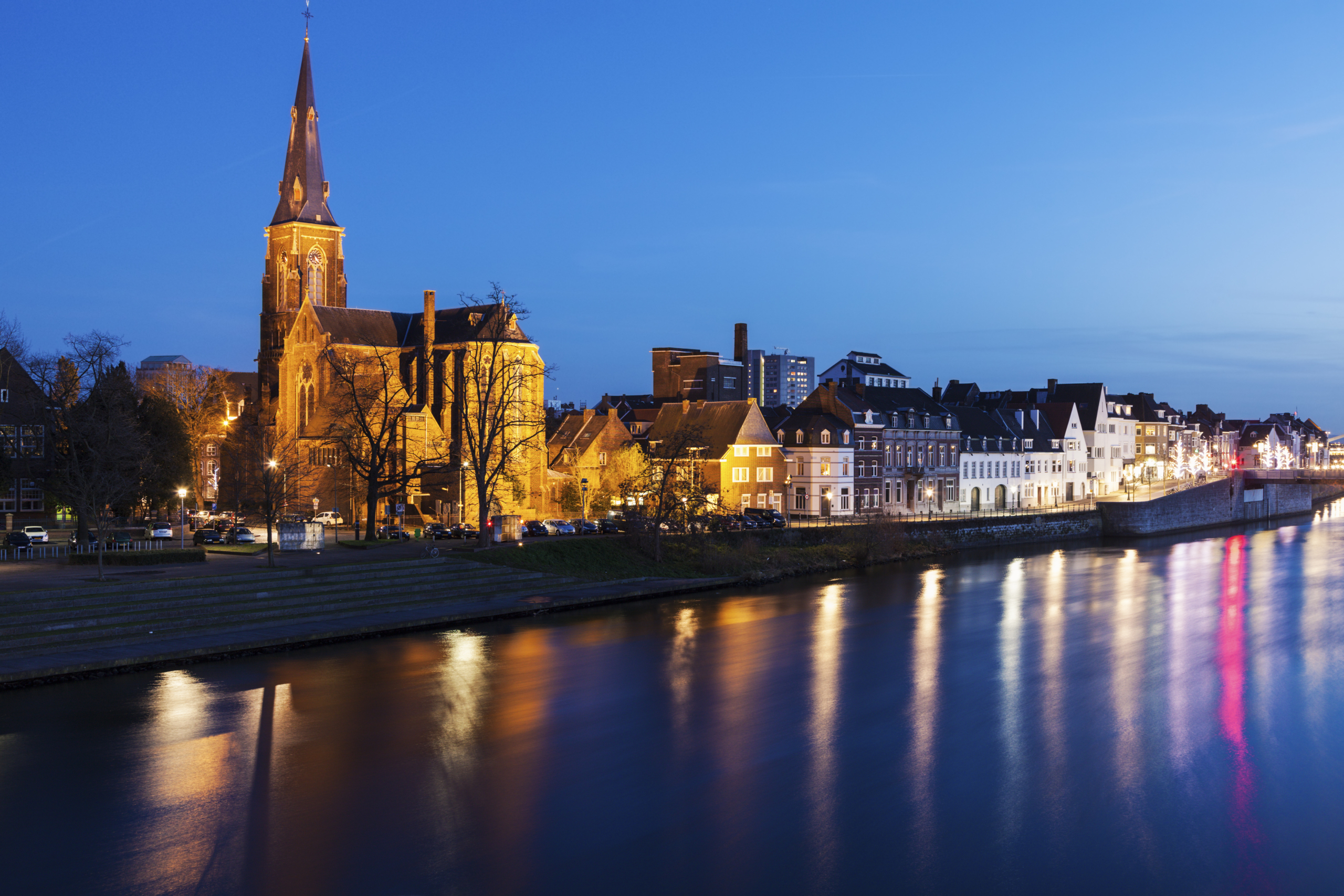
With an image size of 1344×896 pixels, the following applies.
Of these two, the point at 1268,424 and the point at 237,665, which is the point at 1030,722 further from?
the point at 1268,424

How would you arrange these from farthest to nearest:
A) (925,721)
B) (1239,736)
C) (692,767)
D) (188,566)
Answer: (188,566)
(925,721)
(1239,736)
(692,767)

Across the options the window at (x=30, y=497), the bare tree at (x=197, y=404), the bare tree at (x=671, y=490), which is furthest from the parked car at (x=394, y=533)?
the window at (x=30, y=497)

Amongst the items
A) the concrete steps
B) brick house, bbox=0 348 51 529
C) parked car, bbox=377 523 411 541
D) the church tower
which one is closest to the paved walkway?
the concrete steps

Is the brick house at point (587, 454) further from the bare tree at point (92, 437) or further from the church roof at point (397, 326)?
the bare tree at point (92, 437)

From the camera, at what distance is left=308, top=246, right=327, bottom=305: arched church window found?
94.3 meters

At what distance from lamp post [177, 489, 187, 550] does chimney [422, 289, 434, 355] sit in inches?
773

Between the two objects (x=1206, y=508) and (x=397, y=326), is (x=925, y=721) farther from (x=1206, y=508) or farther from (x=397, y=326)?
(x=1206, y=508)

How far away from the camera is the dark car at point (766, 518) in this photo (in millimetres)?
68250

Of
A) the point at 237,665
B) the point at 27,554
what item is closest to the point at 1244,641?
the point at 237,665

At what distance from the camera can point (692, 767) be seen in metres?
22.5

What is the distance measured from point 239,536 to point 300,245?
46.2 m

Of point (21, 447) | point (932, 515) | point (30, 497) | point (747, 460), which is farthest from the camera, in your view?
point (932, 515)

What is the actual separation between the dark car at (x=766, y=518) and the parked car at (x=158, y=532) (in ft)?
109

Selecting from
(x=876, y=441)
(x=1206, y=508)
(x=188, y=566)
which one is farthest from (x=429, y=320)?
(x=1206, y=508)
